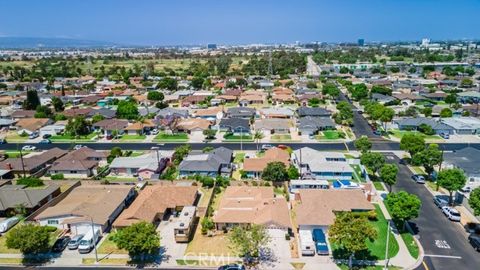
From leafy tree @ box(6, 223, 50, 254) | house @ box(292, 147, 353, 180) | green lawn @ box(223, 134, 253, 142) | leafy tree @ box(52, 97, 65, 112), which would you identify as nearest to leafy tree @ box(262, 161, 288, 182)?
house @ box(292, 147, 353, 180)

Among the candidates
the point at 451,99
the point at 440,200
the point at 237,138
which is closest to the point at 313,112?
the point at 237,138

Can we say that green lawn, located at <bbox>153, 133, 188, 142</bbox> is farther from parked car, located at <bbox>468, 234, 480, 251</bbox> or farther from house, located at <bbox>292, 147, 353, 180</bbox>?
parked car, located at <bbox>468, 234, 480, 251</bbox>

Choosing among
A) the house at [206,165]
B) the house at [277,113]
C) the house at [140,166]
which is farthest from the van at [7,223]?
the house at [277,113]

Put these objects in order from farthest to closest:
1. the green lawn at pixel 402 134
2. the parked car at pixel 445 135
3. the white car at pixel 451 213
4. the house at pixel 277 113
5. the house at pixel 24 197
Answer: the house at pixel 277 113 → the green lawn at pixel 402 134 → the parked car at pixel 445 135 → the house at pixel 24 197 → the white car at pixel 451 213

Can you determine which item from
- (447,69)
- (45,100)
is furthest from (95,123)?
(447,69)

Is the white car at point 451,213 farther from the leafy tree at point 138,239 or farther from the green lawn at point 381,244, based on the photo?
the leafy tree at point 138,239

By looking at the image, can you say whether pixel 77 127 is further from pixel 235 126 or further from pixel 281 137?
pixel 281 137

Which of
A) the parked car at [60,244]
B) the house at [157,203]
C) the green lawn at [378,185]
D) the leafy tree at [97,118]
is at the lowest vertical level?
the parked car at [60,244]
